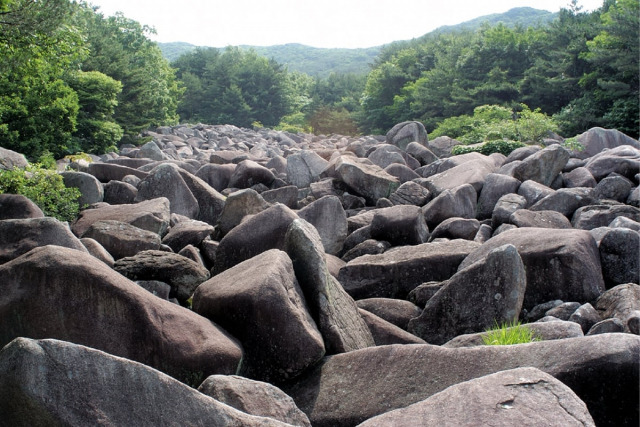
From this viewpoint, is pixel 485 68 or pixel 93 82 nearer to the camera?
pixel 93 82

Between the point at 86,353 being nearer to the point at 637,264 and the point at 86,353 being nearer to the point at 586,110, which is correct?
the point at 637,264

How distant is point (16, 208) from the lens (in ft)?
23.6

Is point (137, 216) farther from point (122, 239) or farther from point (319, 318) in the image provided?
point (319, 318)

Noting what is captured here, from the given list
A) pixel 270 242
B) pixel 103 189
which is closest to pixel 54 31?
pixel 103 189

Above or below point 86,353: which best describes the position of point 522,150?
below

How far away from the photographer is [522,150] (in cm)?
1319

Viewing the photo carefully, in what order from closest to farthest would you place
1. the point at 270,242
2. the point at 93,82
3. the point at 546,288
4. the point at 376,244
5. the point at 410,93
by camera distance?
the point at 546,288 → the point at 270,242 → the point at 376,244 → the point at 93,82 → the point at 410,93

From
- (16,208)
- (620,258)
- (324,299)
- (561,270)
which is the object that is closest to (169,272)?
(324,299)

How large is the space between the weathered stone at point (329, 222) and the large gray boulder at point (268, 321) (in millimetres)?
3556

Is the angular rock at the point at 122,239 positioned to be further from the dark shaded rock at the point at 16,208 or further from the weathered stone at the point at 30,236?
the weathered stone at the point at 30,236

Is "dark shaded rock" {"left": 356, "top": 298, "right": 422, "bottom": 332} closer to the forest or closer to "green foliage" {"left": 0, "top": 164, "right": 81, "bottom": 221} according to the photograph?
"green foliage" {"left": 0, "top": 164, "right": 81, "bottom": 221}

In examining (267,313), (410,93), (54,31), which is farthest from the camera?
(410,93)

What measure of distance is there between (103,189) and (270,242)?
505 cm

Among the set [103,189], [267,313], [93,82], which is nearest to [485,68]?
[93,82]
